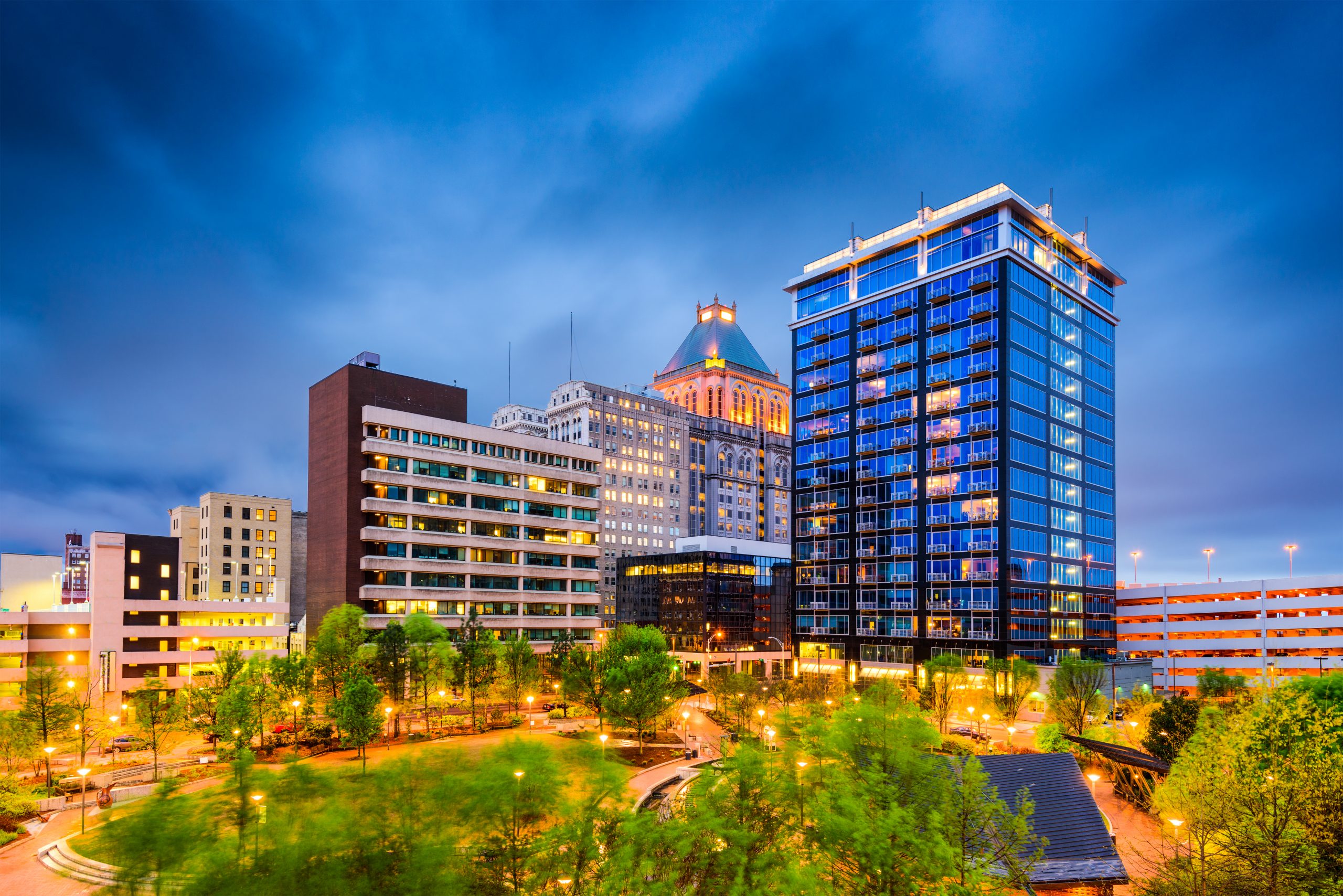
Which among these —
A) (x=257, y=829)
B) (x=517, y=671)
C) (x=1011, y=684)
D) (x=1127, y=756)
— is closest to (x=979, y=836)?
(x=1127, y=756)

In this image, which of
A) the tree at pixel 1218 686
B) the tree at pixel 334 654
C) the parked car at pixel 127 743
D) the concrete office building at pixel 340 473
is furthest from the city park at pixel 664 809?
the concrete office building at pixel 340 473

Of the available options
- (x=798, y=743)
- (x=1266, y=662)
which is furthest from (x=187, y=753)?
(x=1266, y=662)

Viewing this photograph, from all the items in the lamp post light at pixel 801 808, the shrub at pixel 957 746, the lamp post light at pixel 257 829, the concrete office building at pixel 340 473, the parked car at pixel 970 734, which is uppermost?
the concrete office building at pixel 340 473

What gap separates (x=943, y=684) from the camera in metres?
82.6

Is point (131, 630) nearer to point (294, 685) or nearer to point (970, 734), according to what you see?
point (294, 685)

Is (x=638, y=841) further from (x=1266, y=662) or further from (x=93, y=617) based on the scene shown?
(x=1266, y=662)

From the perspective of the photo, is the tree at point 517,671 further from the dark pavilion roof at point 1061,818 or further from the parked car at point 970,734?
the dark pavilion roof at point 1061,818

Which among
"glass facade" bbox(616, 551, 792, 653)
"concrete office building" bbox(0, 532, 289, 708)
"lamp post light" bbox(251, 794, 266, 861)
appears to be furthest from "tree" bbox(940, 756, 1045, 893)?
"glass facade" bbox(616, 551, 792, 653)

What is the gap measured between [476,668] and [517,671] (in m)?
4.24

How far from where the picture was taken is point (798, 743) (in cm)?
4441

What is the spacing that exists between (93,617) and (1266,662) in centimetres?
15564

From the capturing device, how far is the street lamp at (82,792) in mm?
45062

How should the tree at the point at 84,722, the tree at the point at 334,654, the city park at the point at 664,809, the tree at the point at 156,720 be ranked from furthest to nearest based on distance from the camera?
the tree at the point at 334,654, the tree at the point at 156,720, the tree at the point at 84,722, the city park at the point at 664,809

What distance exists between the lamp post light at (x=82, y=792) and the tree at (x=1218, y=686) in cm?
8873
